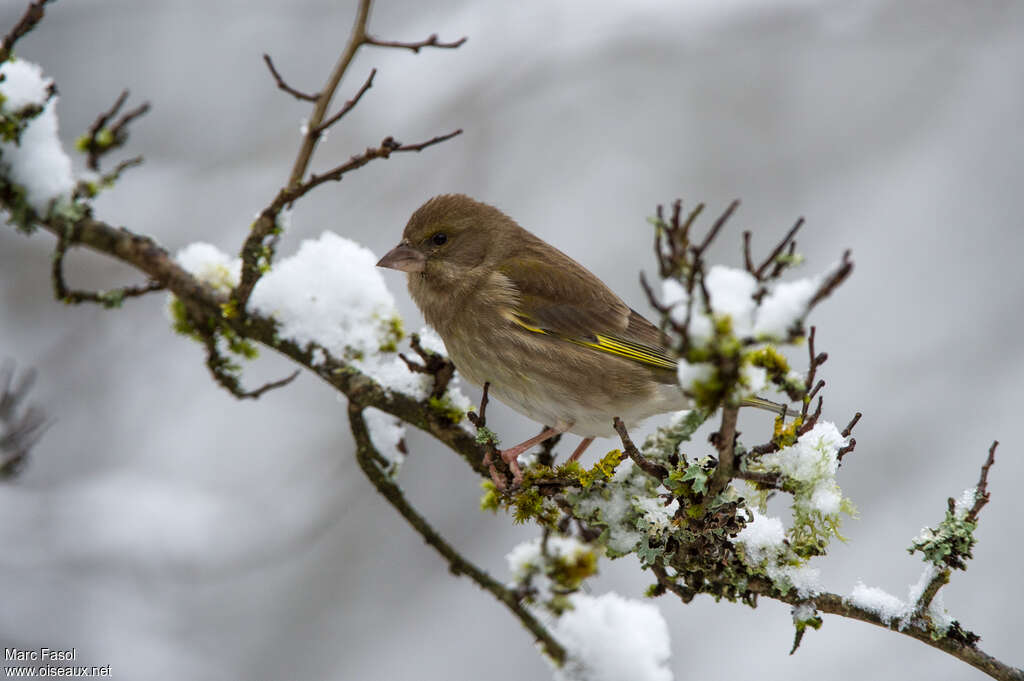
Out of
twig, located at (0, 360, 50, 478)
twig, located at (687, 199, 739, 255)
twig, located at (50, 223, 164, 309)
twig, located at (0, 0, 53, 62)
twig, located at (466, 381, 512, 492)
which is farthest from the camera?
twig, located at (466, 381, 512, 492)

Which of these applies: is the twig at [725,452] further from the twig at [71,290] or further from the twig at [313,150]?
the twig at [71,290]

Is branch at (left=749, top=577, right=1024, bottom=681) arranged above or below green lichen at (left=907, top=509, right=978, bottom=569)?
below

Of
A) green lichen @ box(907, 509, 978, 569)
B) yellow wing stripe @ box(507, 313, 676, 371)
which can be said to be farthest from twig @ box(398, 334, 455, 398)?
green lichen @ box(907, 509, 978, 569)

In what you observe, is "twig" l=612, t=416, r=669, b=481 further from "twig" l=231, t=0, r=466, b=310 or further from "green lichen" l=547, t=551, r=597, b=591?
"twig" l=231, t=0, r=466, b=310

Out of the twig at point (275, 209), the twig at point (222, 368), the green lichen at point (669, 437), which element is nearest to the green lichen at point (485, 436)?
the green lichen at point (669, 437)

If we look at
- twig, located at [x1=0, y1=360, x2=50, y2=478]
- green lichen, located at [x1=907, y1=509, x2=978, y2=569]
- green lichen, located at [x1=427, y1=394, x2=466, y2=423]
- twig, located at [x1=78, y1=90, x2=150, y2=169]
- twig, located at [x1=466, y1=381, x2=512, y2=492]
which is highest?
twig, located at [x1=78, y1=90, x2=150, y2=169]

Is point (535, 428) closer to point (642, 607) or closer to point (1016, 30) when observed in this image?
point (642, 607)

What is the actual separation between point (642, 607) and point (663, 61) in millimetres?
6416

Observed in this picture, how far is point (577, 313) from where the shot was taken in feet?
14.7

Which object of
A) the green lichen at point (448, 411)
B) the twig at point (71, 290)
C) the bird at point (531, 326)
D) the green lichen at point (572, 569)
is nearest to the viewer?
the green lichen at point (572, 569)

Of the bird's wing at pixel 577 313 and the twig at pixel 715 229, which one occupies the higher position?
the bird's wing at pixel 577 313

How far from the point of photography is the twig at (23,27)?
2.54 meters

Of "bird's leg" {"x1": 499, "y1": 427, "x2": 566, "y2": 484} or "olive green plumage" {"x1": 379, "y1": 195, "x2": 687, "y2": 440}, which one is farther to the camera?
"olive green plumage" {"x1": 379, "y1": 195, "x2": 687, "y2": 440}

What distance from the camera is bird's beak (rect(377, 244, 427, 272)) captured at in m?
4.56
